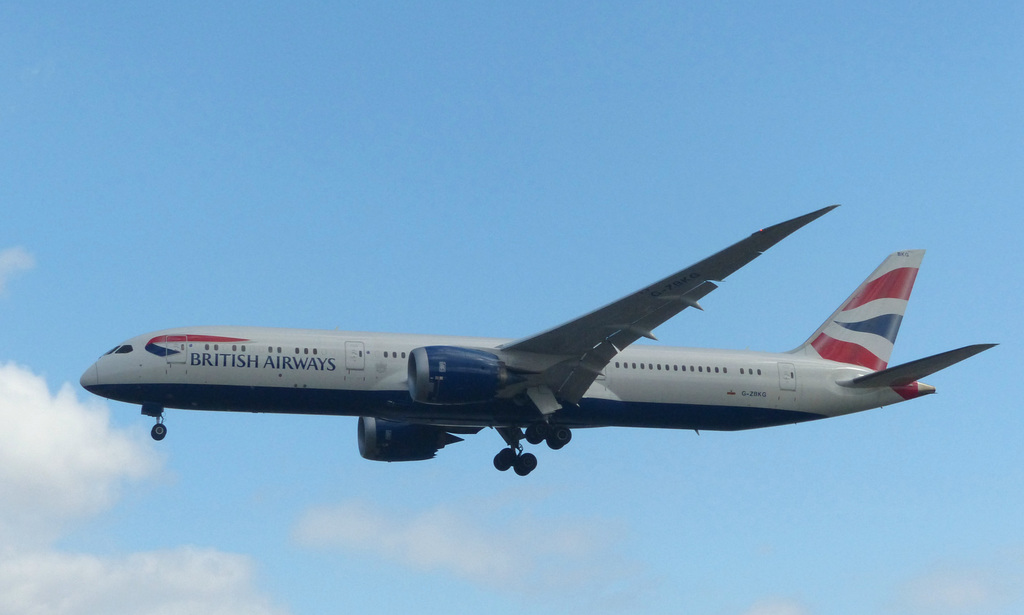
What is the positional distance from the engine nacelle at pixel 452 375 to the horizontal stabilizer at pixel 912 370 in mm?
11685

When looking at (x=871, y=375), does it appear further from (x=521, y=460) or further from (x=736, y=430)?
(x=521, y=460)

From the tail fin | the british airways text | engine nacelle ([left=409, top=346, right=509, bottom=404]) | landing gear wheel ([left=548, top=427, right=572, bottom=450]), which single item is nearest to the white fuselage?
the british airways text

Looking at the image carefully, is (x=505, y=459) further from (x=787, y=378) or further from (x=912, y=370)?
(x=912, y=370)

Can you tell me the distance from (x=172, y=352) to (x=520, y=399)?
31.1 feet

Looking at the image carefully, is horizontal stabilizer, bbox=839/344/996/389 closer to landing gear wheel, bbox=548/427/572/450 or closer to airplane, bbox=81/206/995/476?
airplane, bbox=81/206/995/476

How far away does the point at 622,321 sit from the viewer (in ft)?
107

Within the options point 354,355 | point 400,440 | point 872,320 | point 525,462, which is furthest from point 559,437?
point 872,320

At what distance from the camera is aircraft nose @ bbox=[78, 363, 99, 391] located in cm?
3312

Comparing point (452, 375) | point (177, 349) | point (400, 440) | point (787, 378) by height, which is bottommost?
point (452, 375)

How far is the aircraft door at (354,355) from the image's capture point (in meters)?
33.5

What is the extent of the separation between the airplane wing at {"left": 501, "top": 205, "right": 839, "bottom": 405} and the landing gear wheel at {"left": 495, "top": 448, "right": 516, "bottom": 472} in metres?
3.25

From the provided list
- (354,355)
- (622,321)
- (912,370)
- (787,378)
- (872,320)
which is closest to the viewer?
(622,321)

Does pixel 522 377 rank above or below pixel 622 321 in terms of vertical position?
below

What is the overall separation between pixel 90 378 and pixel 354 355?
7008mm
